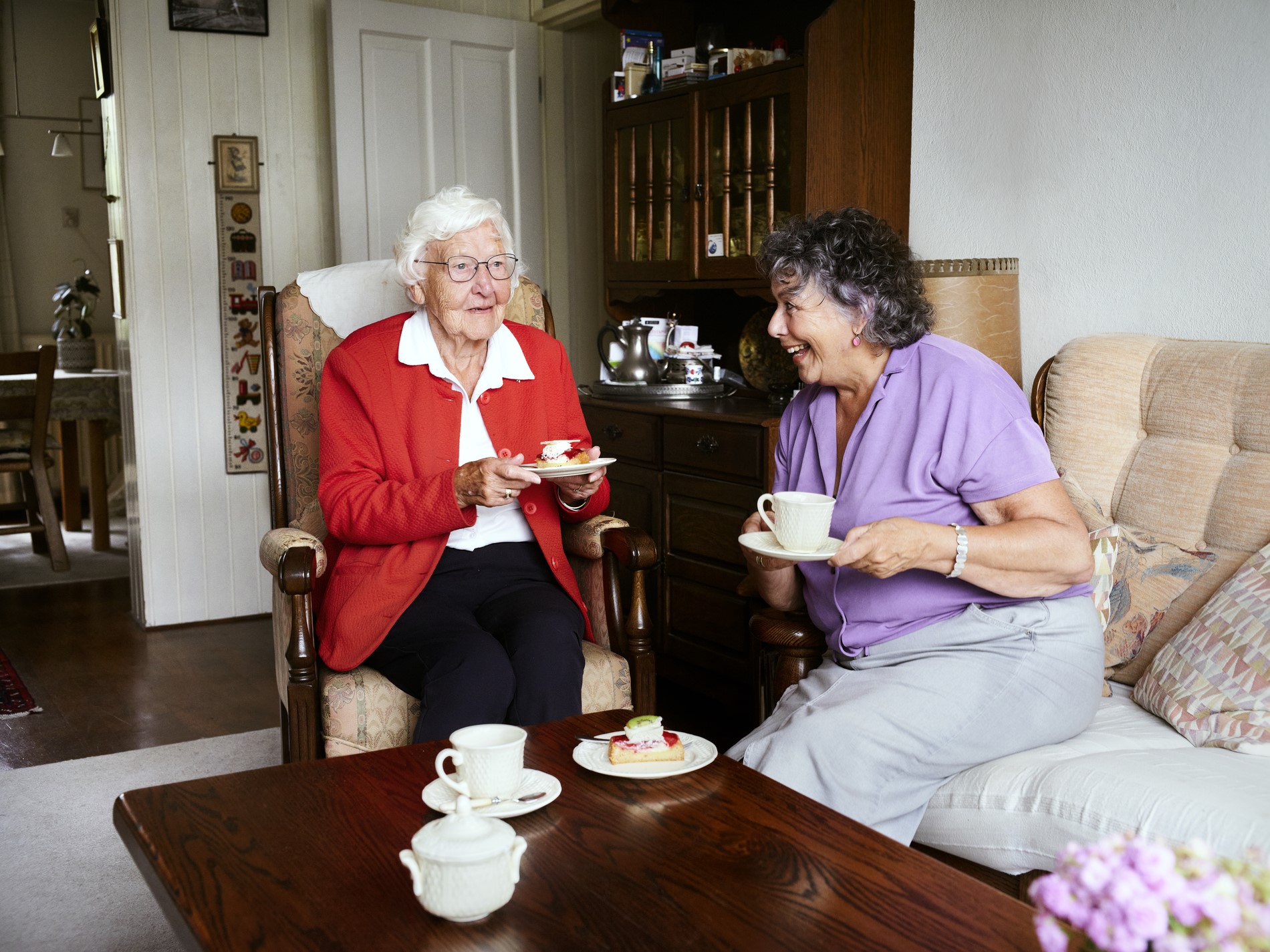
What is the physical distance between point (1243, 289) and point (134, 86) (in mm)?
3440

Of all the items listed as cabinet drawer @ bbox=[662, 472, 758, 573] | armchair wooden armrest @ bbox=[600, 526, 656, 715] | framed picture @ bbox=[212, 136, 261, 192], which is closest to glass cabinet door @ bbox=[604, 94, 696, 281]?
cabinet drawer @ bbox=[662, 472, 758, 573]

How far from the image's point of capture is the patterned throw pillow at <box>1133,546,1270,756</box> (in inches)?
62.5

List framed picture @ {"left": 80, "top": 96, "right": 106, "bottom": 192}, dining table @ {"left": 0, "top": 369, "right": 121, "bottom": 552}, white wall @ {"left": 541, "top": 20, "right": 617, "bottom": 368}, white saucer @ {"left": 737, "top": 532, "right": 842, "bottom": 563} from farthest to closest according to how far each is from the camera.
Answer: framed picture @ {"left": 80, "top": 96, "right": 106, "bottom": 192}, dining table @ {"left": 0, "top": 369, "right": 121, "bottom": 552}, white wall @ {"left": 541, "top": 20, "right": 617, "bottom": 368}, white saucer @ {"left": 737, "top": 532, "right": 842, "bottom": 563}

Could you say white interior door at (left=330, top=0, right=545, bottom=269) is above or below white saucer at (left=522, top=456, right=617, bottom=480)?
above

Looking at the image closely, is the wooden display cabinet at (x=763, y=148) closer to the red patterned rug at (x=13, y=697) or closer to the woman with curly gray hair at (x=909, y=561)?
the woman with curly gray hair at (x=909, y=561)

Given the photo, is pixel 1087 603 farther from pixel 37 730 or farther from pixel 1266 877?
pixel 37 730

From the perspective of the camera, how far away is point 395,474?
81.2 inches

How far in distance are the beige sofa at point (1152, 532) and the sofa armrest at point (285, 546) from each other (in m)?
1.09

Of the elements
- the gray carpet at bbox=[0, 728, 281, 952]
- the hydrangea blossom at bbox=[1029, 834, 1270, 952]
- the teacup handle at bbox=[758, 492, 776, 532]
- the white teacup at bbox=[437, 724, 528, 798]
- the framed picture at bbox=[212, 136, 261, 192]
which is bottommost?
the gray carpet at bbox=[0, 728, 281, 952]

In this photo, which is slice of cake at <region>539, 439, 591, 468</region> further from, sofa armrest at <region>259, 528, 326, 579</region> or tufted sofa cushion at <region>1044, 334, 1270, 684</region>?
tufted sofa cushion at <region>1044, 334, 1270, 684</region>

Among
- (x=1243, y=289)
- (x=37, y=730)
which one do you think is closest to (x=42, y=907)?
(x=37, y=730)

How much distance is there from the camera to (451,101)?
414 centimetres

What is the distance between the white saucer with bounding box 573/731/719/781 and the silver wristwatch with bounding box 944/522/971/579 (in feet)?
1.44

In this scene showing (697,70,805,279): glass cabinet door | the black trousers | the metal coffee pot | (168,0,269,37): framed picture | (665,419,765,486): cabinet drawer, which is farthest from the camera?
(168,0,269,37): framed picture
